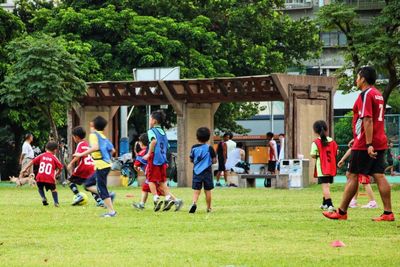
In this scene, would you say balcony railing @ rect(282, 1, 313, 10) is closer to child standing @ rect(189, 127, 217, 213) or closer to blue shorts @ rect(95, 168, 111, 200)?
child standing @ rect(189, 127, 217, 213)

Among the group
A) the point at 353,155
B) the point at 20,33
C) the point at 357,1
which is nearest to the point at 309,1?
the point at 357,1

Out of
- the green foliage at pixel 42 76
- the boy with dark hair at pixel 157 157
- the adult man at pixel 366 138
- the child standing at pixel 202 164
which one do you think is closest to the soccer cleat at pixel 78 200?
the boy with dark hair at pixel 157 157

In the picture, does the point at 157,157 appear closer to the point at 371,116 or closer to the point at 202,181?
the point at 202,181

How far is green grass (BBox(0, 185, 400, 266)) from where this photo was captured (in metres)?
11.1

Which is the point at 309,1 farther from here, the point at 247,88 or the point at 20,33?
the point at 247,88

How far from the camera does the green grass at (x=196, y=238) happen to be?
11086 mm

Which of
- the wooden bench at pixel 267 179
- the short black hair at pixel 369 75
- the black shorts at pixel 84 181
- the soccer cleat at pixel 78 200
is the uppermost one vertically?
the short black hair at pixel 369 75

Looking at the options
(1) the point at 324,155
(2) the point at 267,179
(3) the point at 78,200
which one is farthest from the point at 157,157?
(2) the point at 267,179

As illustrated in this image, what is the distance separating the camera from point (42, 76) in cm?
3666

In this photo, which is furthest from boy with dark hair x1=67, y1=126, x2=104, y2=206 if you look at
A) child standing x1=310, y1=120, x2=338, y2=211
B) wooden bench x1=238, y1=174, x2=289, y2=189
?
wooden bench x1=238, y1=174, x2=289, y2=189

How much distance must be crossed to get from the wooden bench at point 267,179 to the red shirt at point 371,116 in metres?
18.6

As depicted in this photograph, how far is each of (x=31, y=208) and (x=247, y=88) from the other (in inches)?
613

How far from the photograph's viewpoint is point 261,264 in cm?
1062

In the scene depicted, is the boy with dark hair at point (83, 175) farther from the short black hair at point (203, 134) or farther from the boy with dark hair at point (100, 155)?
the boy with dark hair at point (100, 155)
